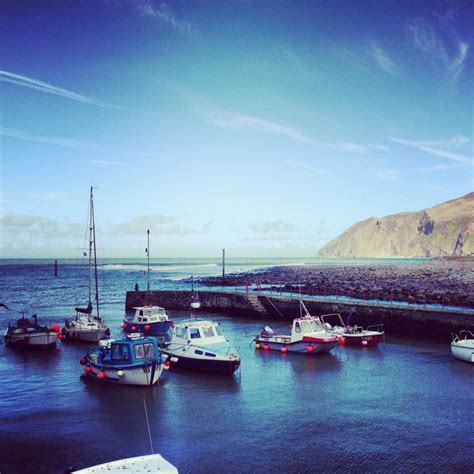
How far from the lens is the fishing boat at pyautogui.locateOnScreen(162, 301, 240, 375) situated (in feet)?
88.6

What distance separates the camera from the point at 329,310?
45625mm

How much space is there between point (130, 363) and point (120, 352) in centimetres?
105

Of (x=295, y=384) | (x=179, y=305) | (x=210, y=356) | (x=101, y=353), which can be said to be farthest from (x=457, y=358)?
(x=179, y=305)

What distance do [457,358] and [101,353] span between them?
21279mm

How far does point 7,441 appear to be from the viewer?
59.3ft

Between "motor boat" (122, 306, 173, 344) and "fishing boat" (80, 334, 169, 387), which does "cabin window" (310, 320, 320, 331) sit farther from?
"motor boat" (122, 306, 173, 344)

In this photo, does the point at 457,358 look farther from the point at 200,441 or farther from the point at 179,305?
the point at 179,305

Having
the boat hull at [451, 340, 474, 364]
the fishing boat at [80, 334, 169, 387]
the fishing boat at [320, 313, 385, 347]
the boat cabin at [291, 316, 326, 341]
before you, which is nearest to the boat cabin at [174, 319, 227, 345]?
the fishing boat at [80, 334, 169, 387]

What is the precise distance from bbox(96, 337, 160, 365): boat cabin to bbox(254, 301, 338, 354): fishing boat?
34.0 ft

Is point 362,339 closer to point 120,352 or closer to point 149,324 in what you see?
point 149,324

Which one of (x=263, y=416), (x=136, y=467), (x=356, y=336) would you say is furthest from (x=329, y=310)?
(x=136, y=467)

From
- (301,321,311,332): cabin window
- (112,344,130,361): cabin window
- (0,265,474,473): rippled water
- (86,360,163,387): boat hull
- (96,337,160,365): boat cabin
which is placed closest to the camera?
(0,265,474,473): rippled water

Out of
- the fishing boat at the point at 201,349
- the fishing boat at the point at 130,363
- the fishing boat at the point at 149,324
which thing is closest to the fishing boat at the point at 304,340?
the fishing boat at the point at 201,349

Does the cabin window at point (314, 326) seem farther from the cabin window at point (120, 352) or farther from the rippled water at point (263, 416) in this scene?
the cabin window at point (120, 352)
